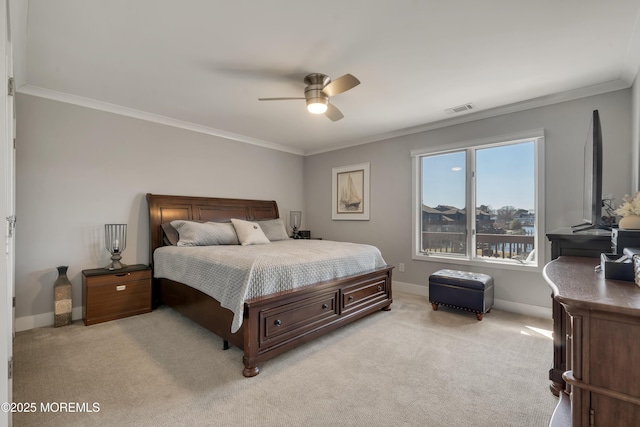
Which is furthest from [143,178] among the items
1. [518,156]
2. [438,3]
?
[518,156]

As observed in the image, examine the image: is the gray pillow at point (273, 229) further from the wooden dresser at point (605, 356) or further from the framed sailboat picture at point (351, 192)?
the wooden dresser at point (605, 356)

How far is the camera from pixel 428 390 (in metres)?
2.00

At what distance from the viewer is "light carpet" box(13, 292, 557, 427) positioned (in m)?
1.74

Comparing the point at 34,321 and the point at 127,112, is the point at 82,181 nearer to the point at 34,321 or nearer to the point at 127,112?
the point at 127,112

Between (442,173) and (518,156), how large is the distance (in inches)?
37.5

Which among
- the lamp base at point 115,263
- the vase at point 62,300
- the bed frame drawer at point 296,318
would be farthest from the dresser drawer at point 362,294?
the vase at point 62,300

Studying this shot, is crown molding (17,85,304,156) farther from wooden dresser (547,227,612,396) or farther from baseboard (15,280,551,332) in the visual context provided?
wooden dresser (547,227,612,396)

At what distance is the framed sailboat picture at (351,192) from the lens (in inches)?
200

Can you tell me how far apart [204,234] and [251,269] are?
1.78m

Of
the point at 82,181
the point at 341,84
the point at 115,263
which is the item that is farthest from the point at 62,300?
the point at 341,84

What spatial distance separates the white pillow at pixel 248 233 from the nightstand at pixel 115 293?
117 centimetres

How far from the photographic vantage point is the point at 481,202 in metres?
3.90

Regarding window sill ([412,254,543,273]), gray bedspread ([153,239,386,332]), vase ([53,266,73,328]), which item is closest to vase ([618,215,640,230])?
window sill ([412,254,543,273])

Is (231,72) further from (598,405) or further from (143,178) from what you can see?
(598,405)
